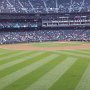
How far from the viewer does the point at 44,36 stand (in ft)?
266

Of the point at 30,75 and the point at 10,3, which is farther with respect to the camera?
the point at 10,3

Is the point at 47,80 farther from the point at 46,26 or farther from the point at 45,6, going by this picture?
the point at 46,26

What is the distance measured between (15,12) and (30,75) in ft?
200

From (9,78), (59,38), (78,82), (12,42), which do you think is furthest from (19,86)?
(59,38)

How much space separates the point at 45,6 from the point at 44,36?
9.46m

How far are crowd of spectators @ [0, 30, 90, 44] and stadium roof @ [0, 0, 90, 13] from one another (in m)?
7.01

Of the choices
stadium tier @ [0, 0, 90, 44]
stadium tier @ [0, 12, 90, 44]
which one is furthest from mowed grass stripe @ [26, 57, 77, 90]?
stadium tier @ [0, 12, 90, 44]

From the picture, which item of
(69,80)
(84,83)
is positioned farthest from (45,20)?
(84,83)

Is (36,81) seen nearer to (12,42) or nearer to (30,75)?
(30,75)

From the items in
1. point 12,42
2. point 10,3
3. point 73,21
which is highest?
point 10,3

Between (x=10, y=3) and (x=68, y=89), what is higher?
(x=10, y=3)

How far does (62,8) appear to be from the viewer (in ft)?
265

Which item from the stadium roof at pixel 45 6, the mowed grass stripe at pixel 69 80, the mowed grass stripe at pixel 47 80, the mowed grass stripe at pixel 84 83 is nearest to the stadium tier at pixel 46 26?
the stadium roof at pixel 45 6

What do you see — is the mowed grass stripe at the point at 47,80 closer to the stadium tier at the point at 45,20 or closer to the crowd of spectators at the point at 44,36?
the crowd of spectators at the point at 44,36
